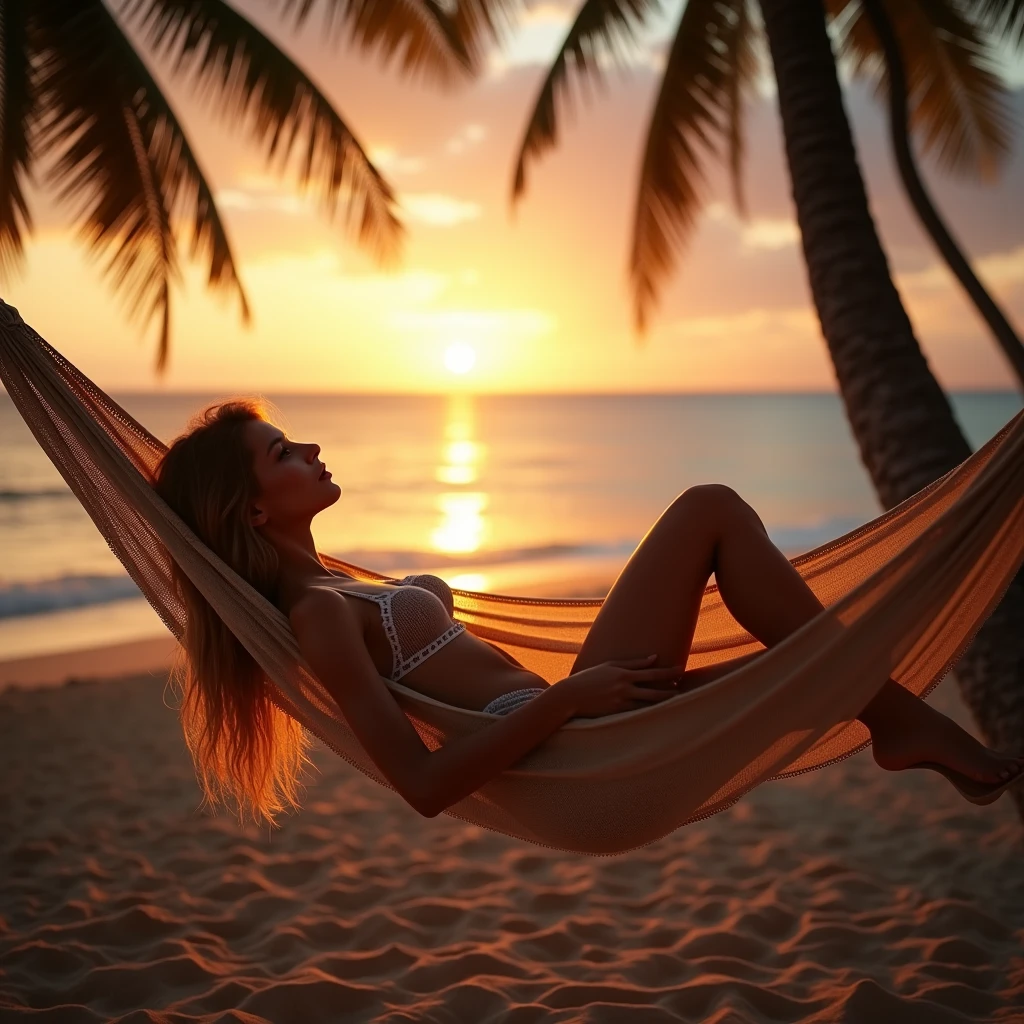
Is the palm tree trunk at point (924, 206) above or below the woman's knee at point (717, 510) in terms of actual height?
above

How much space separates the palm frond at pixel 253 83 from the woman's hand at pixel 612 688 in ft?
11.2

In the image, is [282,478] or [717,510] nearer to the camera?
[717,510]

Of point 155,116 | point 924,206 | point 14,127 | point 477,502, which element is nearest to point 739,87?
point 155,116

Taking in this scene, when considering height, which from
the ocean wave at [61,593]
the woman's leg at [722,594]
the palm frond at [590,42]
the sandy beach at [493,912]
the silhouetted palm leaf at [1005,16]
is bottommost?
the ocean wave at [61,593]

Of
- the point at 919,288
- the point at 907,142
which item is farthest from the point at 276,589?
the point at 919,288

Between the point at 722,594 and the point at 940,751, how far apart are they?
407mm

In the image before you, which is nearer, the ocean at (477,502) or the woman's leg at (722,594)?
the woman's leg at (722,594)

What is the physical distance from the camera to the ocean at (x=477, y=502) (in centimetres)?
785

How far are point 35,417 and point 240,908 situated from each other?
4.46 feet

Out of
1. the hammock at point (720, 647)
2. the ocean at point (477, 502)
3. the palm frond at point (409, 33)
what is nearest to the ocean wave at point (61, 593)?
the ocean at point (477, 502)

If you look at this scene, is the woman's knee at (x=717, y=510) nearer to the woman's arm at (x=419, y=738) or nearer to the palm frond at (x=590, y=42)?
the woman's arm at (x=419, y=738)

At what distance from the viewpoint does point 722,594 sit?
1641 mm

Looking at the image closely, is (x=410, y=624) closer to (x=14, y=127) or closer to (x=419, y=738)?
(x=419, y=738)

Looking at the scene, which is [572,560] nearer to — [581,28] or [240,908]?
[581,28]
